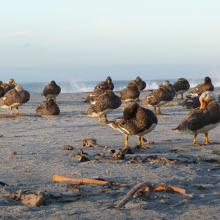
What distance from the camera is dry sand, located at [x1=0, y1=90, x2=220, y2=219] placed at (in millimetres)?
6566

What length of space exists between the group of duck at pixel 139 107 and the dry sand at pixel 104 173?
47cm

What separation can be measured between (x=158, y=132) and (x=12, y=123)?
539 cm

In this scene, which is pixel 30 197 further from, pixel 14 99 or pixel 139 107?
pixel 14 99

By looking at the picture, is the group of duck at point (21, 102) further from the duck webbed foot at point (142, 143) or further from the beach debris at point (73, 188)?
the beach debris at point (73, 188)

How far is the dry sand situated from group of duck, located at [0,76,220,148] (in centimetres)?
47

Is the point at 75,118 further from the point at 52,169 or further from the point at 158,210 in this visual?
the point at 158,210

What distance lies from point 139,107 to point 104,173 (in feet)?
11.8

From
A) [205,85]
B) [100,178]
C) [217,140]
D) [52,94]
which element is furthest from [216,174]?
[52,94]

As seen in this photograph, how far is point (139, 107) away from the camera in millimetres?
12234

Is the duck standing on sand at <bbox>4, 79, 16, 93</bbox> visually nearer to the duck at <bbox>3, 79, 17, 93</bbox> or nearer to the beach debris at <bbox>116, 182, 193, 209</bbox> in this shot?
the duck at <bbox>3, 79, 17, 93</bbox>

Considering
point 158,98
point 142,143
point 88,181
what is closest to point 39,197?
point 88,181

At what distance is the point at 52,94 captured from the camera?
3077cm

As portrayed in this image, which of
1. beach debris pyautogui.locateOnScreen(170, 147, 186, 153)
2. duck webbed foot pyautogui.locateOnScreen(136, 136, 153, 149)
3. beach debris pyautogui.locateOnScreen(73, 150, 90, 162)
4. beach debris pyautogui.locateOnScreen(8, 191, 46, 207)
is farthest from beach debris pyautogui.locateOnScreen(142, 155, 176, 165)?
beach debris pyautogui.locateOnScreen(8, 191, 46, 207)

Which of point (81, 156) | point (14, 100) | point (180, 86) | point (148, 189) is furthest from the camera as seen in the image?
point (180, 86)
